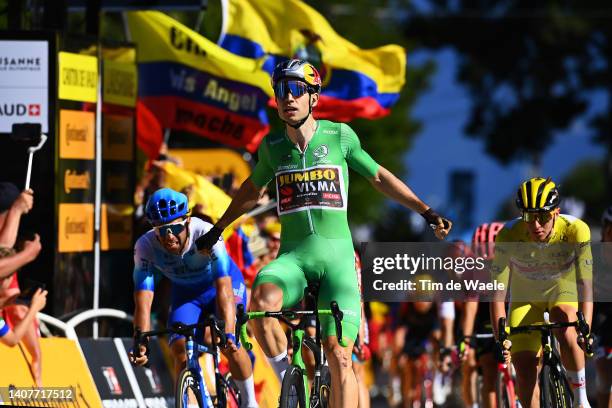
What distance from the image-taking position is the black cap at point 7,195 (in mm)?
12492

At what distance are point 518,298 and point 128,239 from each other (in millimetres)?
4518

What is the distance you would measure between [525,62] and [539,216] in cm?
4668

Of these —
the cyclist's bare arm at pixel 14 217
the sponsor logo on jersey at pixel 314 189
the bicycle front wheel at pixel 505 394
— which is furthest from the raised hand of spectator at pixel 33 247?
the bicycle front wheel at pixel 505 394

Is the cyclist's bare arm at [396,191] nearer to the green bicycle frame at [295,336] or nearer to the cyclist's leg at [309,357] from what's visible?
the green bicycle frame at [295,336]

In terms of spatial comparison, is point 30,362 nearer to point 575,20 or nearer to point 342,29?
point 342,29

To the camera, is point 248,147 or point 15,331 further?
point 248,147

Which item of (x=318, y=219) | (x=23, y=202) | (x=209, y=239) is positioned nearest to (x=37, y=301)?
(x=23, y=202)

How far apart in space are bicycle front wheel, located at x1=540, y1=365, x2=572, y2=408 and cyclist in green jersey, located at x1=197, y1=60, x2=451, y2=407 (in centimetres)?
156

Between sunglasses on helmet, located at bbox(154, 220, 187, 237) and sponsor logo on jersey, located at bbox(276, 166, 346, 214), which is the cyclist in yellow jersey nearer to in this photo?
sponsor logo on jersey, located at bbox(276, 166, 346, 214)

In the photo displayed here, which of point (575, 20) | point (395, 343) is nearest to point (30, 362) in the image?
point (395, 343)

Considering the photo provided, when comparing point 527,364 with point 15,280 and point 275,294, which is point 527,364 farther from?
point 15,280

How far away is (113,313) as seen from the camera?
1444cm

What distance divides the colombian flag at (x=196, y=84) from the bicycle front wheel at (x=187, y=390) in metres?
6.20

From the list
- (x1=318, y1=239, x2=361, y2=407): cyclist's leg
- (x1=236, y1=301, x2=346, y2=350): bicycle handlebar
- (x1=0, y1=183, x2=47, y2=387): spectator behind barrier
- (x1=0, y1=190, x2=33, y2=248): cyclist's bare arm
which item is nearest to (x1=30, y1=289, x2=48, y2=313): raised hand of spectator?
(x1=0, y1=183, x2=47, y2=387): spectator behind barrier
